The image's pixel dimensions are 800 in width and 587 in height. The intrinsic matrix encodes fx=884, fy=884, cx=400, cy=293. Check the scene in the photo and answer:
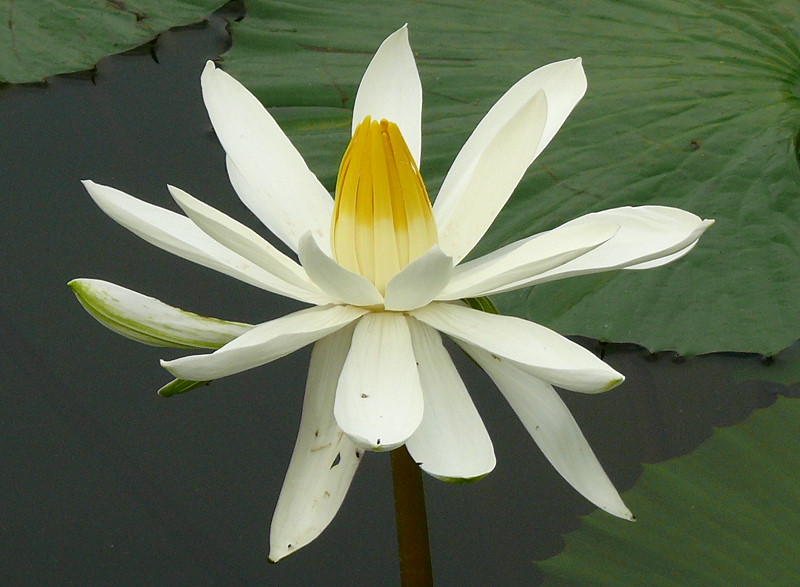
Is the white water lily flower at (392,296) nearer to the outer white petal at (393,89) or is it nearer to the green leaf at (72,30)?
the outer white petal at (393,89)

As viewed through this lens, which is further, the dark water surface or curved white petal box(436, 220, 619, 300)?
the dark water surface

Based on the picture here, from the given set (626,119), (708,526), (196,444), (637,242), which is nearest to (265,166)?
(637,242)

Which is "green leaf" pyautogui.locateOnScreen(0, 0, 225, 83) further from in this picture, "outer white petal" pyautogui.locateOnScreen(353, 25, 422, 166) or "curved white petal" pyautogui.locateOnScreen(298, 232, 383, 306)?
"curved white petal" pyautogui.locateOnScreen(298, 232, 383, 306)

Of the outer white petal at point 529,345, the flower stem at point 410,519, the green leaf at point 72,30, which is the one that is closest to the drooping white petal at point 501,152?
the outer white petal at point 529,345

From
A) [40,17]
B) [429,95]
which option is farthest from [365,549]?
[40,17]

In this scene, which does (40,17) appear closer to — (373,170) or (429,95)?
(429,95)

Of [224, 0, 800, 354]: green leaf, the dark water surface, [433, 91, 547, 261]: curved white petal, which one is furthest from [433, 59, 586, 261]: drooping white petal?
the dark water surface
